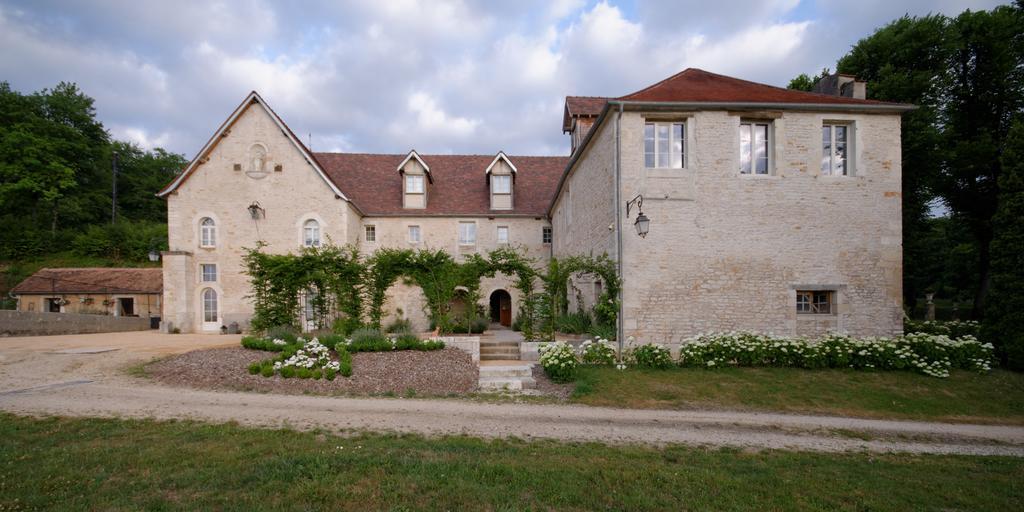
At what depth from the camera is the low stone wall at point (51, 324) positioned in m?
15.7

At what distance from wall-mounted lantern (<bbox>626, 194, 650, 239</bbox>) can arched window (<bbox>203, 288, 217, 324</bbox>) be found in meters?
19.4

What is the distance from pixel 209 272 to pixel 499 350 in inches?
624

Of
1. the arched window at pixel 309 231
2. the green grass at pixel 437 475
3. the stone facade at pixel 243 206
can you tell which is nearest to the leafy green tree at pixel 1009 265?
the green grass at pixel 437 475

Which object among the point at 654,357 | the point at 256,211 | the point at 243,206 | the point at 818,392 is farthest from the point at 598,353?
the point at 243,206

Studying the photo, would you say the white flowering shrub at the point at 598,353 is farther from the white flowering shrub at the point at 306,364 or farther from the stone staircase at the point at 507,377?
the white flowering shrub at the point at 306,364

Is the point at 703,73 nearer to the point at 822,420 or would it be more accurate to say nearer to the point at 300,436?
the point at 822,420

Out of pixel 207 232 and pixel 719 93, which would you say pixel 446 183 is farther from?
pixel 719 93

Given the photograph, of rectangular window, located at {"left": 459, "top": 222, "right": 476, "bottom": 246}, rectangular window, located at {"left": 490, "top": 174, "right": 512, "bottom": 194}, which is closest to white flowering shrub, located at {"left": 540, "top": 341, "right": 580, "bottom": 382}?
rectangular window, located at {"left": 459, "top": 222, "right": 476, "bottom": 246}

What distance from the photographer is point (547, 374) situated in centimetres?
970

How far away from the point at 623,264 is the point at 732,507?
772 centimetres

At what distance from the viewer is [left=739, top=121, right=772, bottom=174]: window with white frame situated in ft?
37.6

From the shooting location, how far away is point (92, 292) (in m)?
21.8

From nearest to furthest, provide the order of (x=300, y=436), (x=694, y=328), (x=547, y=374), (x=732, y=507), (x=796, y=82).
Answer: (x=732, y=507), (x=300, y=436), (x=547, y=374), (x=694, y=328), (x=796, y=82)

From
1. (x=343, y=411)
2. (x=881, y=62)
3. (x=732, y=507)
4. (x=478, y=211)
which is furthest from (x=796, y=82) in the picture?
(x=343, y=411)
